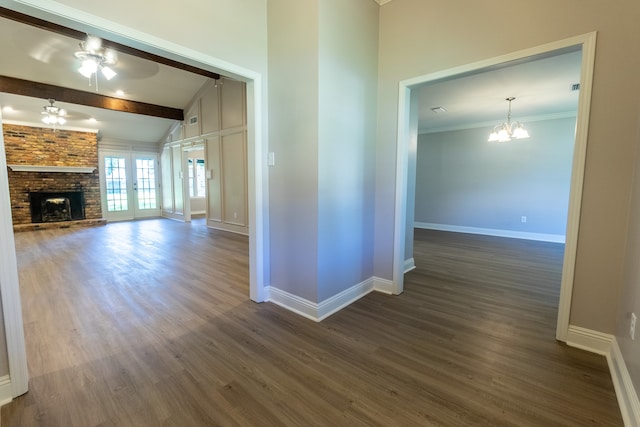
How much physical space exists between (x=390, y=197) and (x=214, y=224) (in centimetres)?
546

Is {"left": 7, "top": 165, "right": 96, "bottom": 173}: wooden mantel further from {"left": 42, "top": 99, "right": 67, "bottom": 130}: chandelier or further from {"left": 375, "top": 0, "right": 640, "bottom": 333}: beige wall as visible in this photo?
{"left": 375, "top": 0, "right": 640, "bottom": 333}: beige wall

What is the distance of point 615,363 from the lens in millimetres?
1713

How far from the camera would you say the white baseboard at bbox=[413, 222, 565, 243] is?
18.7 ft

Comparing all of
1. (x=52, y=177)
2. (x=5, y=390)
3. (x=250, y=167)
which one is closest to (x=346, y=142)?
(x=250, y=167)

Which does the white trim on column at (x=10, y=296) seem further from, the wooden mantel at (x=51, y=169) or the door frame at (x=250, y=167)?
the wooden mantel at (x=51, y=169)

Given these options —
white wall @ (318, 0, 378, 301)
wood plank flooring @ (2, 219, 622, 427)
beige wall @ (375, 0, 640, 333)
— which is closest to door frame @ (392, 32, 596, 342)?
beige wall @ (375, 0, 640, 333)

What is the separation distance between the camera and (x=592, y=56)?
184 centimetres

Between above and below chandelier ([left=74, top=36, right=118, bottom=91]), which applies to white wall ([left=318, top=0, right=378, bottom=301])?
below

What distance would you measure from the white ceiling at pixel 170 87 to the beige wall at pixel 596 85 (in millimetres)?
267

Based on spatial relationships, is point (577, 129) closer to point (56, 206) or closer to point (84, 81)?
point (84, 81)

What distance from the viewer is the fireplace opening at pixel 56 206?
6.79 meters

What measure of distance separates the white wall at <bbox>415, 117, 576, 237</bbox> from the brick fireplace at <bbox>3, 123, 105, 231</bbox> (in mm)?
8980

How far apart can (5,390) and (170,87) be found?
6911mm

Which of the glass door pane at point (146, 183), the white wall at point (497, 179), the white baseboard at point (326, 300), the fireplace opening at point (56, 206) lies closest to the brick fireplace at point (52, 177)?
the fireplace opening at point (56, 206)
